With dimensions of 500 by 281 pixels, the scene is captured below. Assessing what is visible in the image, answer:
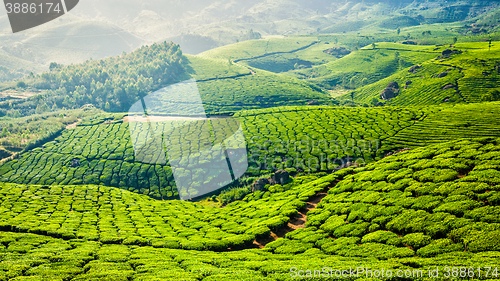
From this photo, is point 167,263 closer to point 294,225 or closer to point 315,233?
point 315,233

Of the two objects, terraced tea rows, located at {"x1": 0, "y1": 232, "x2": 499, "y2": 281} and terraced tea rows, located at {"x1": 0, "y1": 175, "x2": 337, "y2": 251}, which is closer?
terraced tea rows, located at {"x1": 0, "y1": 232, "x2": 499, "y2": 281}

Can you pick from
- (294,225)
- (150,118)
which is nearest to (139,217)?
(294,225)

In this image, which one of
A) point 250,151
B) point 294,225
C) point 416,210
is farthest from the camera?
point 250,151

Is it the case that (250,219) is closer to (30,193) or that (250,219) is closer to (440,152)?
(440,152)

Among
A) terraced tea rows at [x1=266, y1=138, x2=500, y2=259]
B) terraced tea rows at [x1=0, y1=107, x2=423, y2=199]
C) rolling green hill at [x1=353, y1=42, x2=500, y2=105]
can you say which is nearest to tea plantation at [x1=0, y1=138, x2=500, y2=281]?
terraced tea rows at [x1=266, y1=138, x2=500, y2=259]

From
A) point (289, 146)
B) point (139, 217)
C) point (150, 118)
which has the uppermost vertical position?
point (150, 118)

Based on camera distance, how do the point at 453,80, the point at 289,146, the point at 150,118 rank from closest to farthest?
1. the point at 289,146
2. the point at 150,118
3. the point at 453,80

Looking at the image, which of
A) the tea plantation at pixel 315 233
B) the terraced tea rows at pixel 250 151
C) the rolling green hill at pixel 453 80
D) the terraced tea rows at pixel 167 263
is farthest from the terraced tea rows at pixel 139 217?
the rolling green hill at pixel 453 80

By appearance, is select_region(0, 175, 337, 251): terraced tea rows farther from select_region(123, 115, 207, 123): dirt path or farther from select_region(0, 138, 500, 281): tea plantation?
select_region(123, 115, 207, 123): dirt path
